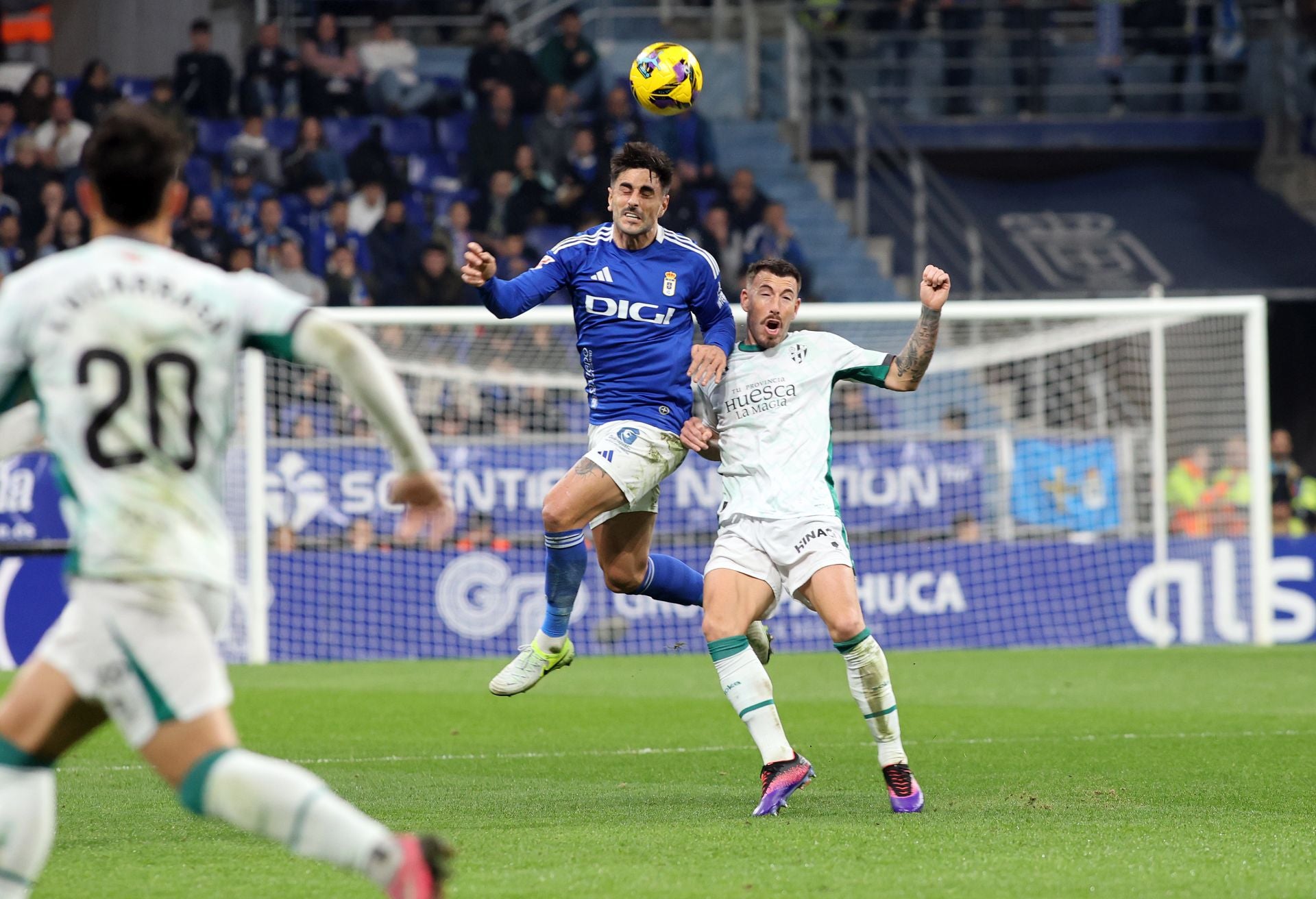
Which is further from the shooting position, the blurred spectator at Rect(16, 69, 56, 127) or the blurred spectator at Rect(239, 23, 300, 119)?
the blurred spectator at Rect(239, 23, 300, 119)

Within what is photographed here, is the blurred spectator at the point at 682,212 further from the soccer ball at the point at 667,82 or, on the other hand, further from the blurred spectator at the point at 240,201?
the soccer ball at the point at 667,82

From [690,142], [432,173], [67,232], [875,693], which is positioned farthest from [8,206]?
[875,693]

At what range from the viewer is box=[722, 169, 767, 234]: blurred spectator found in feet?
65.6

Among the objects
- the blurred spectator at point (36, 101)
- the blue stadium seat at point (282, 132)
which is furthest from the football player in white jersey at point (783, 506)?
the blurred spectator at point (36, 101)

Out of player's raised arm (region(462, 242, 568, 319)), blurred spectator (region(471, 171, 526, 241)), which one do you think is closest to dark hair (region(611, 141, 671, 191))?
player's raised arm (region(462, 242, 568, 319))

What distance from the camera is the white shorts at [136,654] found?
3.92 meters

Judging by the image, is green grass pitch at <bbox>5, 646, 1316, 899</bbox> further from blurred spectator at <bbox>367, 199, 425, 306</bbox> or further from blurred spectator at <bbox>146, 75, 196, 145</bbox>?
blurred spectator at <bbox>146, 75, 196, 145</bbox>

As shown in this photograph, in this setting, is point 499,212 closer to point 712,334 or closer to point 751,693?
point 712,334

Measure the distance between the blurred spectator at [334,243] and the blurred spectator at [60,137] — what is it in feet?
9.41

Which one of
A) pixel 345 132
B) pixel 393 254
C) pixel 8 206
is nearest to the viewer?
pixel 8 206

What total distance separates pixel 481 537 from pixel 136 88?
28.4 feet

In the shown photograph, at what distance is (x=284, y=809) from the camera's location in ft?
12.9

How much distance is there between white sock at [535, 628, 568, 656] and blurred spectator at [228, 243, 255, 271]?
10425mm

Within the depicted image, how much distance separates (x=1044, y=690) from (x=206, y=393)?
30.3 feet
